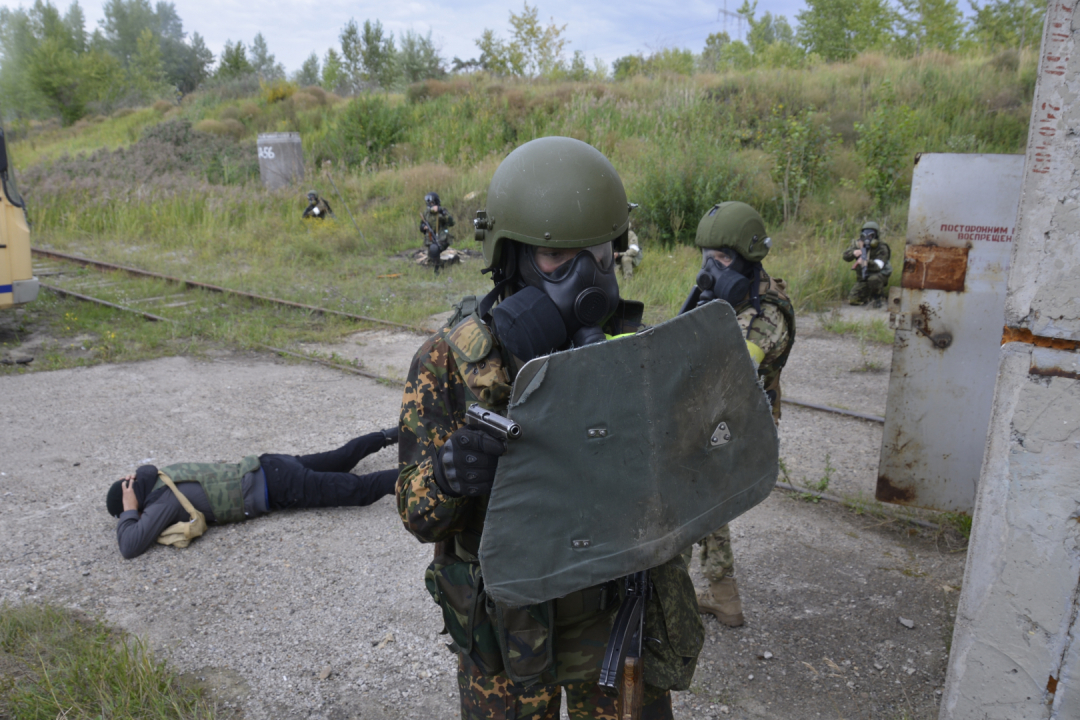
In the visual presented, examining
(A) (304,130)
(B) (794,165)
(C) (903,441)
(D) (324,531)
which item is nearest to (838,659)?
(C) (903,441)

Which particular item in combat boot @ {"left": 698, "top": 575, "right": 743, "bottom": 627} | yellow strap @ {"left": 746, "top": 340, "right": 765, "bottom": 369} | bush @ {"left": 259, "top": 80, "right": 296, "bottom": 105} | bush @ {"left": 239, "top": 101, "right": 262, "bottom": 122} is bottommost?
combat boot @ {"left": 698, "top": 575, "right": 743, "bottom": 627}

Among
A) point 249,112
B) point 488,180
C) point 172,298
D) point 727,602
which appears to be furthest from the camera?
point 249,112

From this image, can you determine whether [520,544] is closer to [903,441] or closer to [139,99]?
[903,441]

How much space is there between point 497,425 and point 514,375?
40 cm

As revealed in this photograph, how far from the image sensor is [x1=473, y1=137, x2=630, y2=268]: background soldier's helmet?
71.6 inches

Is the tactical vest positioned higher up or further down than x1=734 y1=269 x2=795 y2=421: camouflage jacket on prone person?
further down

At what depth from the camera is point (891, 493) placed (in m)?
4.33

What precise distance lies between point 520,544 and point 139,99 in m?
42.6

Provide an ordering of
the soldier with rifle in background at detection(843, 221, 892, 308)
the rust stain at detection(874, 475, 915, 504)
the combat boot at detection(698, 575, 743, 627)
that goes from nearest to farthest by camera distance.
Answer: the combat boot at detection(698, 575, 743, 627) < the rust stain at detection(874, 475, 915, 504) < the soldier with rifle in background at detection(843, 221, 892, 308)

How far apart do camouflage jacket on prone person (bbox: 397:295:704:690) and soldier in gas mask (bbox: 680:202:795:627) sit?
1.66m

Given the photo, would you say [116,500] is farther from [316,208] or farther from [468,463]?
[316,208]

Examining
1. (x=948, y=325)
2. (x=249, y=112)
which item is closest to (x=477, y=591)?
(x=948, y=325)

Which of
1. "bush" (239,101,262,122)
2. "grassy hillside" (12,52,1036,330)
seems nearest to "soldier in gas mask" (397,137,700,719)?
"grassy hillside" (12,52,1036,330)

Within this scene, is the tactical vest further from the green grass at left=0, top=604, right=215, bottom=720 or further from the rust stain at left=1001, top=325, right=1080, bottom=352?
the rust stain at left=1001, top=325, right=1080, bottom=352
